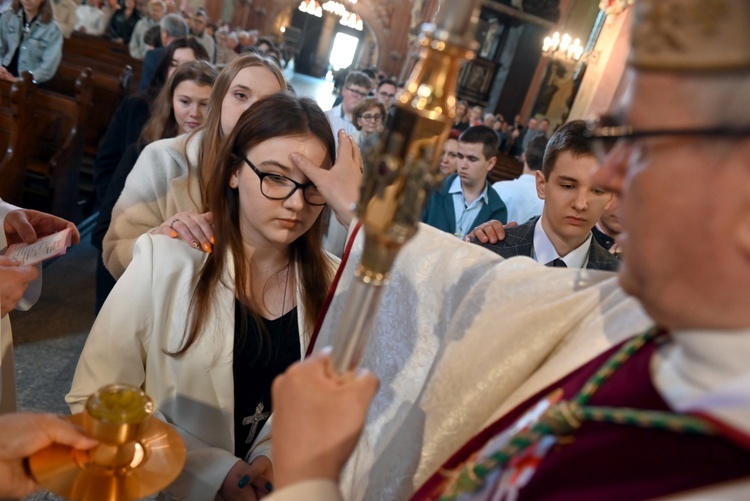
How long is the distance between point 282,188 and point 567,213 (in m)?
1.28

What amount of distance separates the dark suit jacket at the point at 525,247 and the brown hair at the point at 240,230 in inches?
36.0

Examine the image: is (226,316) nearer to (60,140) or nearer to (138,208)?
(138,208)

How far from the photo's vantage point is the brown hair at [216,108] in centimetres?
245

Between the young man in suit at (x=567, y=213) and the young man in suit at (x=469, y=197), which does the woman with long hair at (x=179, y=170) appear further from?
the young man in suit at (x=469, y=197)

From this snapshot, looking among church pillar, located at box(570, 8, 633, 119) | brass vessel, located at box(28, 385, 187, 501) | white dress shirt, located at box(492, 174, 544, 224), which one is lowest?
brass vessel, located at box(28, 385, 187, 501)

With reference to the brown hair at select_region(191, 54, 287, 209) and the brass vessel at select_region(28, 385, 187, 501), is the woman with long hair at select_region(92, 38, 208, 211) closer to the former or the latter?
the brown hair at select_region(191, 54, 287, 209)

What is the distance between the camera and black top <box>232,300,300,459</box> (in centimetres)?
176

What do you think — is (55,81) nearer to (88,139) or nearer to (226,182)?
(88,139)

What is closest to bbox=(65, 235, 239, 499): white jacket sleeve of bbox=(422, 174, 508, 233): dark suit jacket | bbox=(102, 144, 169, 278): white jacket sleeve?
bbox=(102, 144, 169, 278): white jacket sleeve

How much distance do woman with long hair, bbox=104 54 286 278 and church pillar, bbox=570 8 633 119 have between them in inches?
339

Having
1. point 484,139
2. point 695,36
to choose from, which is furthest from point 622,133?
point 484,139

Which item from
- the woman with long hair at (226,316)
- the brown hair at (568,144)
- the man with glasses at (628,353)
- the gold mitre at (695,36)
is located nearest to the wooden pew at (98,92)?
the woman with long hair at (226,316)

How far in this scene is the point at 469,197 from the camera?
4078 mm

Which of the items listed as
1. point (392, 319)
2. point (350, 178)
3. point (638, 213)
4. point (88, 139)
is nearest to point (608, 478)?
point (638, 213)
